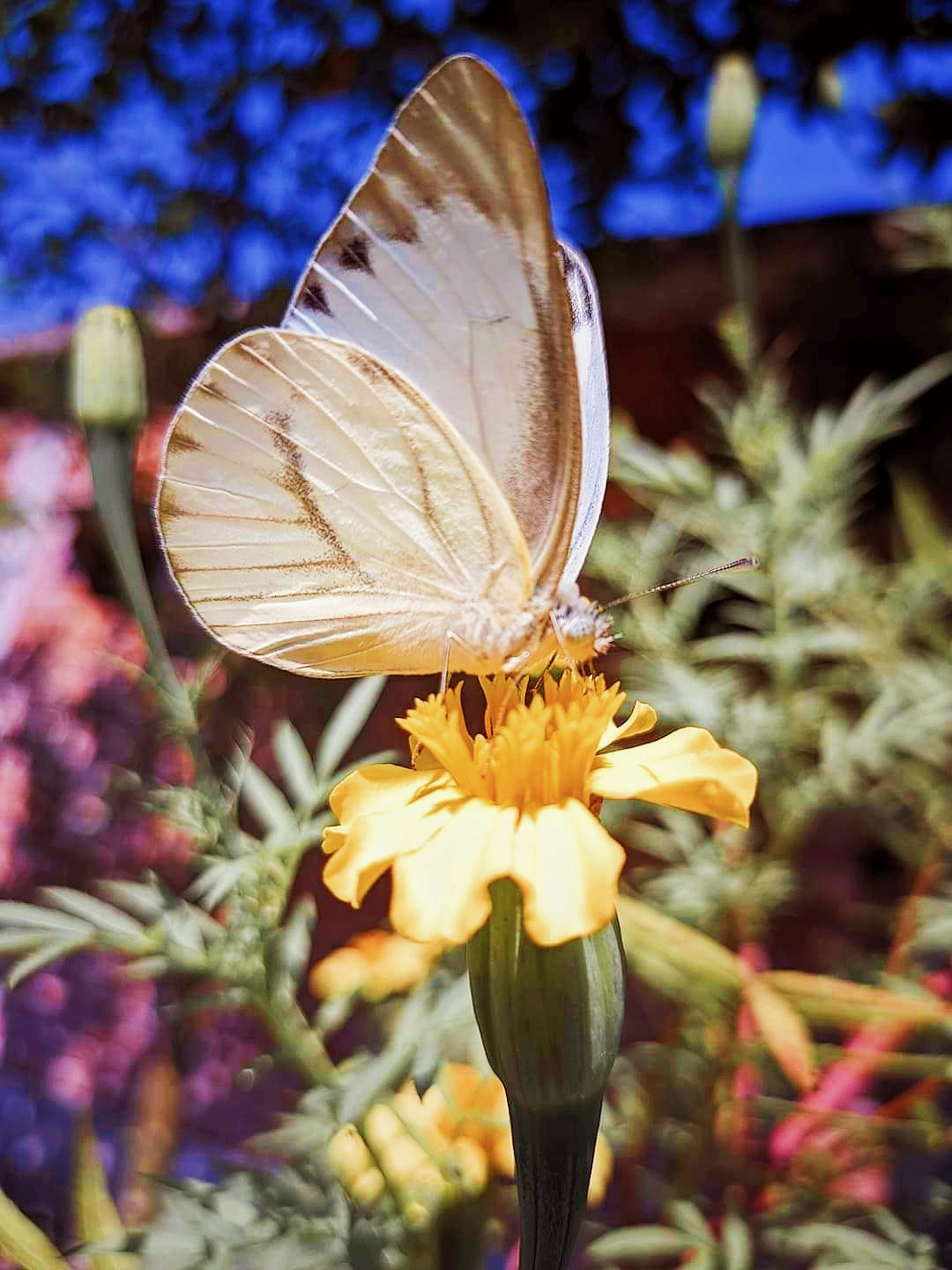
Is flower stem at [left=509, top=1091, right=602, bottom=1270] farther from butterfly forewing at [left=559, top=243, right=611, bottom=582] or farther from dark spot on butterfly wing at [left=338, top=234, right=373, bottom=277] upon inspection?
dark spot on butterfly wing at [left=338, top=234, right=373, bottom=277]

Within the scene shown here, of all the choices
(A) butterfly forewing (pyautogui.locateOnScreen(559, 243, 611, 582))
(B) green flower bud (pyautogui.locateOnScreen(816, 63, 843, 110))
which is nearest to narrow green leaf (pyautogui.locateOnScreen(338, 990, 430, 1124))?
(A) butterfly forewing (pyautogui.locateOnScreen(559, 243, 611, 582))

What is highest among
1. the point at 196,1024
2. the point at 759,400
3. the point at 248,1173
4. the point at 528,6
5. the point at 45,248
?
the point at 528,6

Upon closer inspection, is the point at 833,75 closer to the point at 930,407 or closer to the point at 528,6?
the point at 528,6

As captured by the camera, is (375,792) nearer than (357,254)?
Yes

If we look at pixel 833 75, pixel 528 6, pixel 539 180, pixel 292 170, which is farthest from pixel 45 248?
pixel 539 180

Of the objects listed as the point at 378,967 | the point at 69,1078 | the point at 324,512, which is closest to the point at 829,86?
the point at 324,512

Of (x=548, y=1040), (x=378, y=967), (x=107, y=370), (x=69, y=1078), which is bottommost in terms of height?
(x=69, y=1078)

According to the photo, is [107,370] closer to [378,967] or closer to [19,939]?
[19,939]
